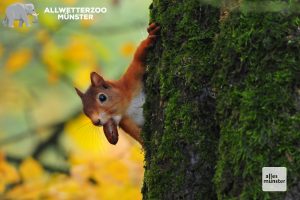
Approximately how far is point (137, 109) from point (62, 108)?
9.65ft

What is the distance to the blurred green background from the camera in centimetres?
493

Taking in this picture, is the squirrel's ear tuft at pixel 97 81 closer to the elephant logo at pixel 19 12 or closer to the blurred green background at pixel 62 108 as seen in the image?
the elephant logo at pixel 19 12

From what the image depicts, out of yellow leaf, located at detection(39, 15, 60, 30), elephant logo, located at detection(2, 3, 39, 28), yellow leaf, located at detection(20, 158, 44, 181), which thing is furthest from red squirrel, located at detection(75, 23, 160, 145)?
yellow leaf, located at detection(20, 158, 44, 181)

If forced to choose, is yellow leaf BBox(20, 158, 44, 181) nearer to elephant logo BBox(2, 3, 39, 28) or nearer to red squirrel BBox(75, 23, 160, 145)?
elephant logo BBox(2, 3, 39, 28)

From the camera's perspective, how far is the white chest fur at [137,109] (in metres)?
2.35

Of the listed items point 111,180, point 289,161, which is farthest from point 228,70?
point 111,180

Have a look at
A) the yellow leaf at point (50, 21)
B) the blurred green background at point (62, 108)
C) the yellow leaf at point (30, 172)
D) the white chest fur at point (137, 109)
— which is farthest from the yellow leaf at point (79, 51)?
the white chest fur at point (137, 109)

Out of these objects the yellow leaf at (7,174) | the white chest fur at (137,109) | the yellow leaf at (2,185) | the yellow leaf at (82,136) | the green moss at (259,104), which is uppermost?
the yellow leaf at (82,136)

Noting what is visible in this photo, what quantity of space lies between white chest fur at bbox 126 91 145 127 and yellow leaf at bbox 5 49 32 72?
293 cm

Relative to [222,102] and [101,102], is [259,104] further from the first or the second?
[101,102]

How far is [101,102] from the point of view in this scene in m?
2.52

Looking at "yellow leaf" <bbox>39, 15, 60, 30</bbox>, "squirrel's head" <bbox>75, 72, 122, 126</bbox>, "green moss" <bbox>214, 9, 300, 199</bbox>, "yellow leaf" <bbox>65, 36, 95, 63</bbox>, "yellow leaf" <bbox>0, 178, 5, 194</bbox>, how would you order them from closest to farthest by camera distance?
"green moss" <bbox>214, 9, 300, 199</bbox> < "squirrel's head" <bbox>75, 72, 122, 126</bbox> < "yellow leaf" <bbox>39, 15, 60, 30</bbox> < "yellow leaf" <bbox>0, 178, 5, 194</bbox> < "yellow leaf" <bbox>65, 36, 95, 63</bbox>

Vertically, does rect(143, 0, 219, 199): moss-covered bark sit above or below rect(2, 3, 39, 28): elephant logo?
below

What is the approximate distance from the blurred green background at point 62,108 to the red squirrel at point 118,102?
2275 mm
